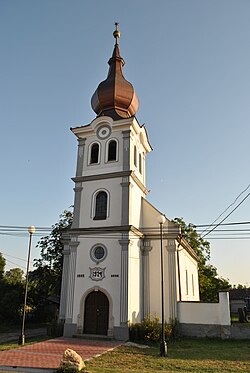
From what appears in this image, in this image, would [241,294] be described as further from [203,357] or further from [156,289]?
[203,357]

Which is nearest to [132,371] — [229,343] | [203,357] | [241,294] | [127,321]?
[203,357]

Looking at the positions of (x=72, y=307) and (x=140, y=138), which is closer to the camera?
(x=72, y=307)

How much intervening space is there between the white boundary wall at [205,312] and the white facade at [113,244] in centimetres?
62

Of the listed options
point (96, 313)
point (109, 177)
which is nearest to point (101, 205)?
point (109, 177)

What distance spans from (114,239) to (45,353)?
24.9 feet

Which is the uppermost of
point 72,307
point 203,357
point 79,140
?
point 79,140

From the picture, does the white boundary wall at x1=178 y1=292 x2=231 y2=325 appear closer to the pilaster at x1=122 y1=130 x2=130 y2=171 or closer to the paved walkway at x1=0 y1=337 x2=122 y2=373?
the paved walkway at x1=0 y1=337 x2=122 y2=373

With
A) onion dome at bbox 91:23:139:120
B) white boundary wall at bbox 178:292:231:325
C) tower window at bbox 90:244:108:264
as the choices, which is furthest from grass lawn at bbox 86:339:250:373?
onion dome at bbox 91:23:139:120

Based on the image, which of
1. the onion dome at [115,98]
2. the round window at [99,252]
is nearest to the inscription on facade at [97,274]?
the round window at [99,252]

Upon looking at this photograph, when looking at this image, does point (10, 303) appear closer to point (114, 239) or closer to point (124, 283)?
point (114, 239)

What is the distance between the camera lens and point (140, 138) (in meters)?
24.0

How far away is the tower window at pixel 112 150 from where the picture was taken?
2140 centimetres

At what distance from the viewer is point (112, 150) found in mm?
21672

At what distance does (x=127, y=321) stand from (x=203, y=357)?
5208 mm
